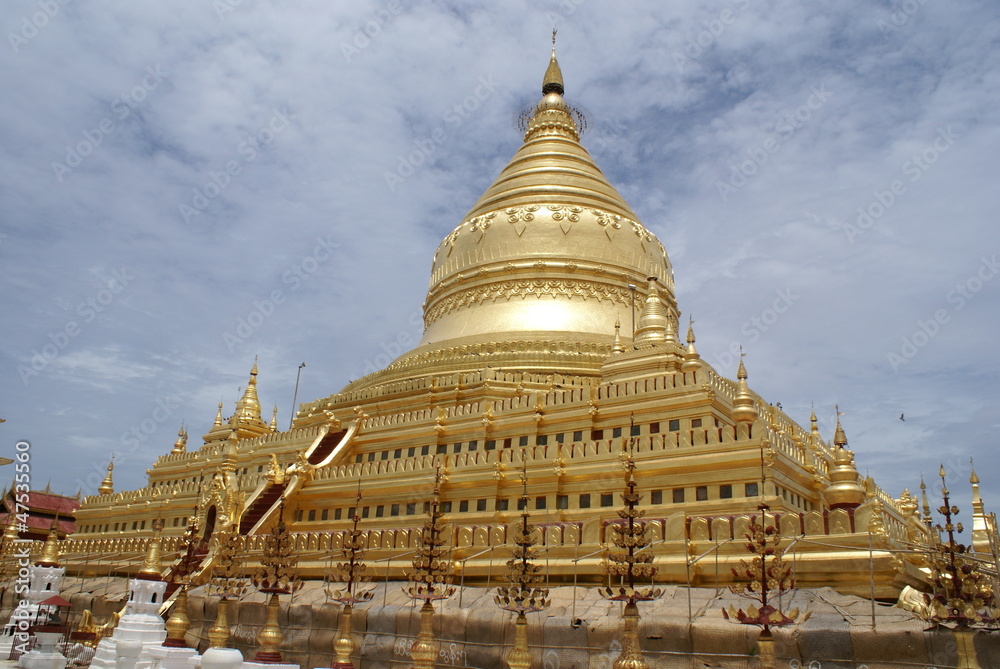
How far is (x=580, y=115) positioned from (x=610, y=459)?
30.2 metres

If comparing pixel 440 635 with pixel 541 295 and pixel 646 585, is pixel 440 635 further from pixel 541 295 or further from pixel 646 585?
pixel 541 295

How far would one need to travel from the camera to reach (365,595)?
1952 centimetres

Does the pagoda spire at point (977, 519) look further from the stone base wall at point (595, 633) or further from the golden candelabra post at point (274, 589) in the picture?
the golden candelabra post at point (274, 589)

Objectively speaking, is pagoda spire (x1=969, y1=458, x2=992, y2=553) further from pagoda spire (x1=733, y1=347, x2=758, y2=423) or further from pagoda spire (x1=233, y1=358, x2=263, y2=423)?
pagoda spire (x1=233, y1=358, x2=263, y2=423)

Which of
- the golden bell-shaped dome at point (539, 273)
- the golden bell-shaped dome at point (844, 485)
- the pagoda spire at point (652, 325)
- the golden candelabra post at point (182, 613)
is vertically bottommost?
the golden candelabra post at point (182, 613)

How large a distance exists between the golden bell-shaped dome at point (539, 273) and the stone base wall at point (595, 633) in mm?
12685

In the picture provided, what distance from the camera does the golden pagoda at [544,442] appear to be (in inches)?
779

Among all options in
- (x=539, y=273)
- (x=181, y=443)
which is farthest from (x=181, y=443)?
(x=539, y=273)

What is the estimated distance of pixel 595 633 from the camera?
16.2m

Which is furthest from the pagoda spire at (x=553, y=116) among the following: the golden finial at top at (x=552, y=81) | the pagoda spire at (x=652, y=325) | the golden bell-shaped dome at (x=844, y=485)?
the golden bell-shaped dome at (x=844, y=485)

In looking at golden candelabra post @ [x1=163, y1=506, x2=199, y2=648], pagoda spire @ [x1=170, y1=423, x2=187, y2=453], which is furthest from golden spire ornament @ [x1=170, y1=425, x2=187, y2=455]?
golden candelabra post @ [x1=163, y1=506, x2=199, y2=648]

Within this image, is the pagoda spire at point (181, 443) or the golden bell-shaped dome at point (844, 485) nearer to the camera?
the golden bell-shaped dome at point (844, 485)

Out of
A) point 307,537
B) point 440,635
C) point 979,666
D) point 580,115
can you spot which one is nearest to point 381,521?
point 307,537

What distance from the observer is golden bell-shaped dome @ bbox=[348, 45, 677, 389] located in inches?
1288
